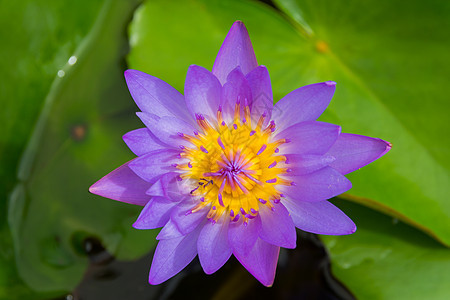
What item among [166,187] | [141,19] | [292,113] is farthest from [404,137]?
[141,19]

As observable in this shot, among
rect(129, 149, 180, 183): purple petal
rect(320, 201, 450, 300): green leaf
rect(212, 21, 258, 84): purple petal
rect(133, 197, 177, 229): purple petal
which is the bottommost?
rect(320, 201, 450, 300): green leaf

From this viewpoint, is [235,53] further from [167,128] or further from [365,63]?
[365,63]

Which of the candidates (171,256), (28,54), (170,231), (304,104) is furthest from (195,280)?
(28,54)

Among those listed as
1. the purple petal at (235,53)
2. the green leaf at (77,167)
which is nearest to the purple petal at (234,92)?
the purple petal at (235,53)

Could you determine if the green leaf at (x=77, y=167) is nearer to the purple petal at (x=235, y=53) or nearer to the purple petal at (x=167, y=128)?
the purple petal at (x=167, y=128)

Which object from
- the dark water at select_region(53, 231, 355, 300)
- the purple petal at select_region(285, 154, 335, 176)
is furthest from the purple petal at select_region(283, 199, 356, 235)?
the dark water at select_region(53, 231, 355, 300)

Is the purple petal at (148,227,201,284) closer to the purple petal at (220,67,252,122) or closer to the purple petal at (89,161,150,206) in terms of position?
the purple petal at (89,161,150,206)

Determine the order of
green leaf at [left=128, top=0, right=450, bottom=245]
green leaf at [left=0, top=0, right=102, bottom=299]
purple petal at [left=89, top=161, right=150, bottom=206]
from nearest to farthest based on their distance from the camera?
purple petal at [left=89, top=161, right=150, bottom=206] → green leaf at [left=128, top=0, right=450, bottom=245] → green leaf at [left=0, top=0, right=102, bottom=299]
